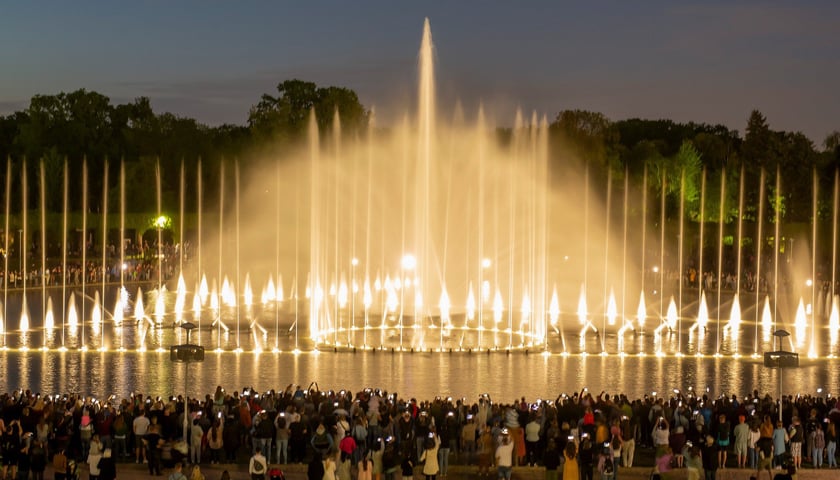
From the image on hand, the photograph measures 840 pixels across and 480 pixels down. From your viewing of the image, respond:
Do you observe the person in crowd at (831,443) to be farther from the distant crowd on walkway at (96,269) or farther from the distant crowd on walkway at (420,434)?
the distant crowd on walkway at (96,269)

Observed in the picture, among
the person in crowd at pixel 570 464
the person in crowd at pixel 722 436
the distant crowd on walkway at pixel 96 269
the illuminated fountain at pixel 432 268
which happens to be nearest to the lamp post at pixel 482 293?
the illuminated fountain at pixel 432 268

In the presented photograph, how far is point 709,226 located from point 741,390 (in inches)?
2202

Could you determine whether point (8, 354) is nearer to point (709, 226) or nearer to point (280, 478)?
point (280, 478)

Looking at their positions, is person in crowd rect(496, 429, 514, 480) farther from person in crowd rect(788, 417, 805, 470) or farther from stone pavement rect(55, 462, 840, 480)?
person in crowd rect(788, 417, 805, 470)

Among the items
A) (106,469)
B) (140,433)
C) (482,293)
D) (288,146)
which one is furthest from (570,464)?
(288,146)

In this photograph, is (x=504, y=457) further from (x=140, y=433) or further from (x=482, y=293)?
(x=482, y=293)

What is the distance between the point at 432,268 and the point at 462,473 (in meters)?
25.8

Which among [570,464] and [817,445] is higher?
[570,464]

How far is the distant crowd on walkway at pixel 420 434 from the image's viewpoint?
18.9 metres

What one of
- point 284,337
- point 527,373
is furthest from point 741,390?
point 284,337

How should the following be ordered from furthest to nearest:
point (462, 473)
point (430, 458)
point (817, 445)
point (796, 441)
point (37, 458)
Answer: point (817, 445) < point (796, 441) < point (462, 473) < point (430, 458) < point (37, 458)

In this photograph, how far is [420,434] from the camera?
20156mm

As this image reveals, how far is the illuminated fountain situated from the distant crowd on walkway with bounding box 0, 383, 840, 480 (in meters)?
14.4

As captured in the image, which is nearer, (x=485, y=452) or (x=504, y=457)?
(x=504, y=457)
